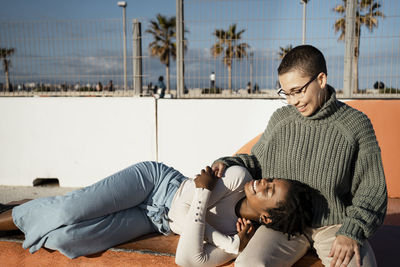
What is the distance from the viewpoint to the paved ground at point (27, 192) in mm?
5145

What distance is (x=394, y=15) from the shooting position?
4473 millimetres

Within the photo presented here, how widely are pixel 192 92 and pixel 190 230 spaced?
11.5 ft

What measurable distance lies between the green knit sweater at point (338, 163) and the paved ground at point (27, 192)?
13.6ft

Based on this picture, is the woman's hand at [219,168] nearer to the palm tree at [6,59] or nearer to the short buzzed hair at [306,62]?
the short buzzed hair at [306,62]

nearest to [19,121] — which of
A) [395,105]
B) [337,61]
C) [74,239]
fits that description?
[74,239]

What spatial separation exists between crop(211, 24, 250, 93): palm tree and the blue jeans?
8.57ft

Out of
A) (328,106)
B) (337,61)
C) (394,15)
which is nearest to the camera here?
(328,106)

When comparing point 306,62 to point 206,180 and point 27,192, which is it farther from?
point 27,192

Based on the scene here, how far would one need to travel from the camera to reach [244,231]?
226 centimetres

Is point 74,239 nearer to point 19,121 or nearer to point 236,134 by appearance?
point 236,134

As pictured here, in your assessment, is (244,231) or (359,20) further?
(359,20)

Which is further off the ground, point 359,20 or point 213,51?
point 359,20

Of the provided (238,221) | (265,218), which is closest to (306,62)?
(265,218)

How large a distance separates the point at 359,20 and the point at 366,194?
353 centimetres
